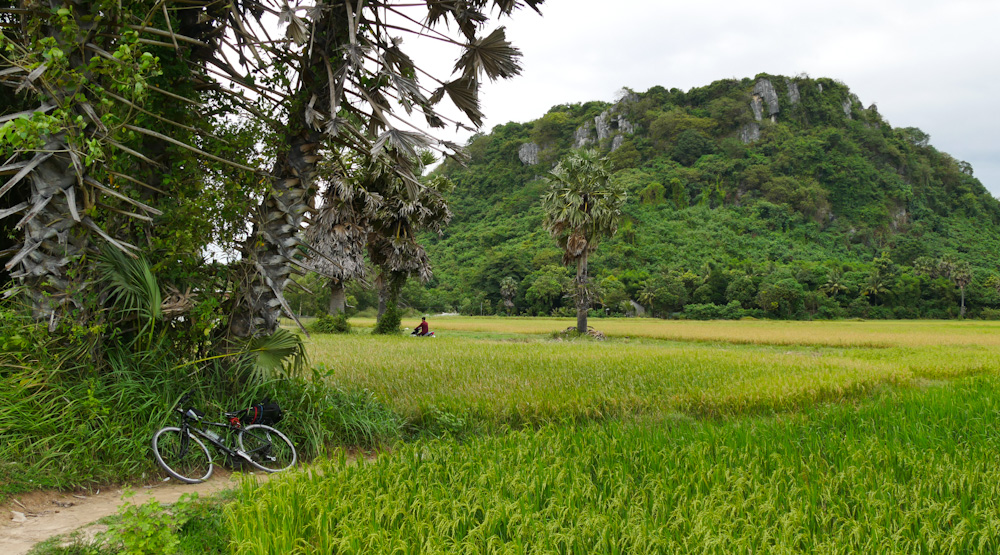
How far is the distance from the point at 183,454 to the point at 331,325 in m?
27.0

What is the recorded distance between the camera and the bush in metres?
31.3

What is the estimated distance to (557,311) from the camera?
222ft

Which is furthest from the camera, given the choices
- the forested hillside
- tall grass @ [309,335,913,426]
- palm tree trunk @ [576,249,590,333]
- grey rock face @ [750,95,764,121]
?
grey rock face @ [750,95,764,121]

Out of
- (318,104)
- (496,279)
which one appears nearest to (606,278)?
(496,279)

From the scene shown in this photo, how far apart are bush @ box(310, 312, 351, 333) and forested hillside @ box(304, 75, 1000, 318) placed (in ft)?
87.3

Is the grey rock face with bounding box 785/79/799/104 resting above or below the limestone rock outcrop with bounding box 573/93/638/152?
above

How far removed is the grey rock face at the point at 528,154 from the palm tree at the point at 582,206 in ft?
266

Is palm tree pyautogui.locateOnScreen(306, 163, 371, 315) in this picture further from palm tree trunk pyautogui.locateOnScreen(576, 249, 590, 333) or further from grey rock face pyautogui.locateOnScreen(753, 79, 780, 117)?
grey rock face pyautogui.locateOnScreen(753, 79, 780, 117)

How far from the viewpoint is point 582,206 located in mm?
30797

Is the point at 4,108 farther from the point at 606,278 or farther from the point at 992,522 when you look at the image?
the point at 606,278

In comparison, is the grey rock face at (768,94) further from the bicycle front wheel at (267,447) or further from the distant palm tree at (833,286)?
the bicycle front wheel at (267,447)

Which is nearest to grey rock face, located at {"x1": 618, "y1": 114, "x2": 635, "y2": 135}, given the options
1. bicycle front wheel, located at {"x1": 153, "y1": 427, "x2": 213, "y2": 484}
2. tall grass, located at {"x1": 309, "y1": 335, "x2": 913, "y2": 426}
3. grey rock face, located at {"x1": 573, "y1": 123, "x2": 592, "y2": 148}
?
grey rock face, located at {"x1": 573, "y1": 123, "x2": 592, "y2": 148}

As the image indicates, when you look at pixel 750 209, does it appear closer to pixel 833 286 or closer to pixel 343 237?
pixel 833 286

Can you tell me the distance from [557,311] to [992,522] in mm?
64419
